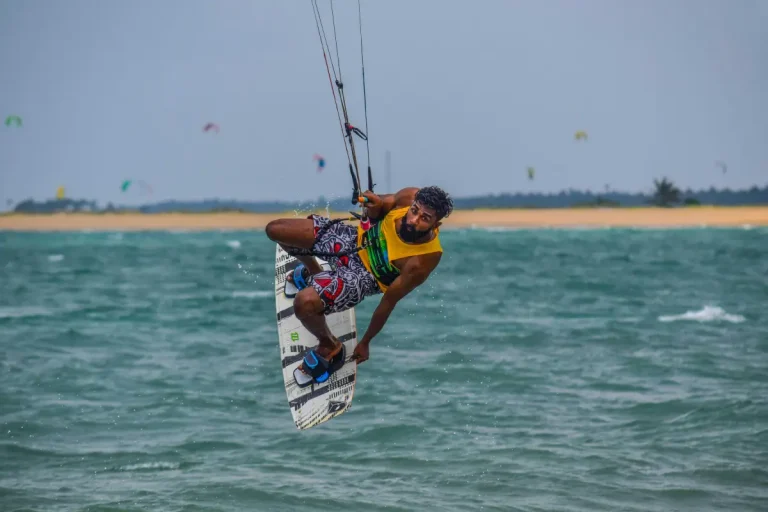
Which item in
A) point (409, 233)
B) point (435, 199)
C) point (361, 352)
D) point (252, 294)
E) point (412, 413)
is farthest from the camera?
point (252, 294)

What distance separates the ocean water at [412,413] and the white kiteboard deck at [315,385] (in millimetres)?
1680

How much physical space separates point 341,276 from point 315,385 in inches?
59.1

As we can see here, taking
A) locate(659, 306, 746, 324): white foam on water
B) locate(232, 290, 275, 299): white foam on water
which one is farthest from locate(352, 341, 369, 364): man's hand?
locate(232, 290, 275, 299): white foam on water

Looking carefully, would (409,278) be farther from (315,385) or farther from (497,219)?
(497,219)

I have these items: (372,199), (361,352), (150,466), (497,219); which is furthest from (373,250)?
(497,219)

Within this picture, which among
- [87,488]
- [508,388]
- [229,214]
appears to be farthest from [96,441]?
[229,214]

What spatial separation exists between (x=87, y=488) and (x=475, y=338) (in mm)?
11866

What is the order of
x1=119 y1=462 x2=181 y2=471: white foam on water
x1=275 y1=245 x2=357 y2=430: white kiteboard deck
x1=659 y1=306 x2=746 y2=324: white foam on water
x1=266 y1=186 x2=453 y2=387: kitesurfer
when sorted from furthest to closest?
1. x1=659 y1=306 x2=746 y2=324: white foam on water
2. x1=119 y1=462 x2=181 y2=471: white foam on water
3. x1=275 y1=245 x2=357 y2=430: white kiteboard deck
4. x1=266 y1=186 x2=453 y2=387: kitesurfer

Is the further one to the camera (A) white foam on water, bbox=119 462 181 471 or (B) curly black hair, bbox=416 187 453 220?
(A) white foam on water, bbox=119 462 181 471

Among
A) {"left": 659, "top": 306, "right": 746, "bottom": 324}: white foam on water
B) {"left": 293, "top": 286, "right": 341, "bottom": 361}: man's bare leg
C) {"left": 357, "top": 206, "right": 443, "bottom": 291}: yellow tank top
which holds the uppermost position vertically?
{"left": 357, "top": 206, "right": 443, "bottom": 291}: yellow tank top

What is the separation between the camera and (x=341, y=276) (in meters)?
8.61

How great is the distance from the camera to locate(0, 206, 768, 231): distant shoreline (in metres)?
123

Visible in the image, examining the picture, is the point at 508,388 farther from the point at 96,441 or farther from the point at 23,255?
the point at 23,255

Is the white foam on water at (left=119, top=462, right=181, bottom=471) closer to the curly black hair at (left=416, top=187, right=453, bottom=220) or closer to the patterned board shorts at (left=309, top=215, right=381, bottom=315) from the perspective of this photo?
the patterned board shorts at (left=309, top=215, right=381, bottom=315)
